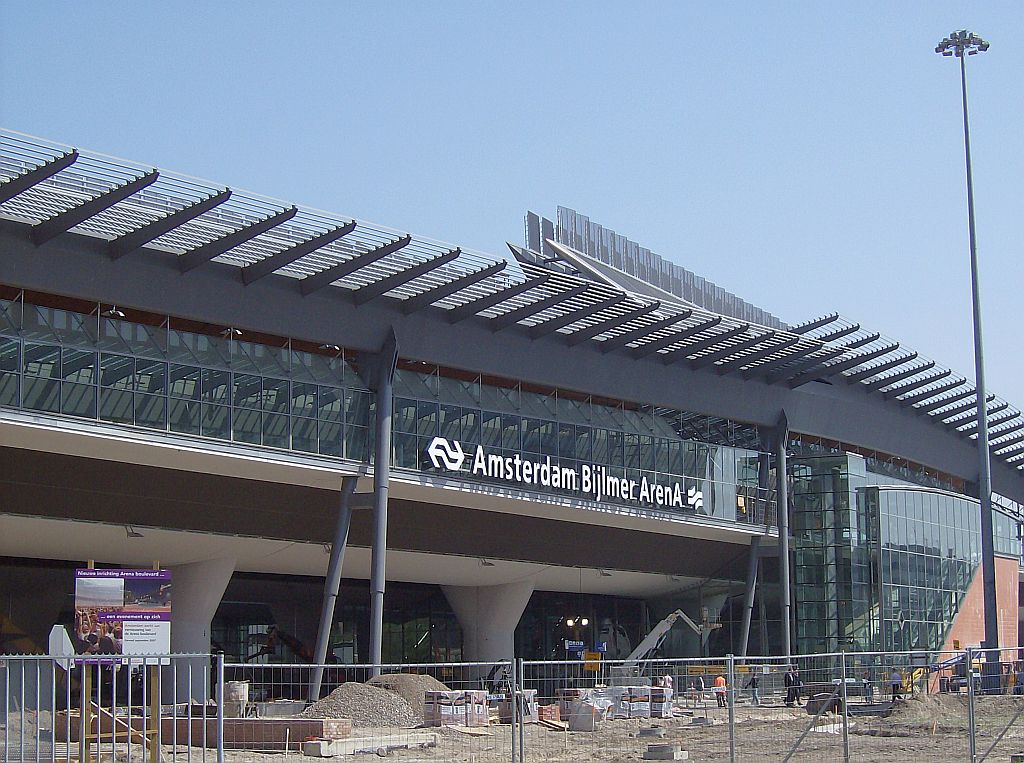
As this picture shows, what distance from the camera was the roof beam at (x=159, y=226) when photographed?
1041 inches

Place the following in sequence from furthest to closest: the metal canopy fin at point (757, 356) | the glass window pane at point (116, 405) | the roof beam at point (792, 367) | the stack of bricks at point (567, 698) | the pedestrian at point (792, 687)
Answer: the roof beam at point (792, 367), the metal canopy fin at point (757, 356), the glass window pane at point (116, 405), the pedestrian at point (792, 687), the stack of bricks at point (567, 698)

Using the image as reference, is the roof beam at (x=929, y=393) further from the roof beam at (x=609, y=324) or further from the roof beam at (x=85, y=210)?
the roof beam at (x=85, y=210)

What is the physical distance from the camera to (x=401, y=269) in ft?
107

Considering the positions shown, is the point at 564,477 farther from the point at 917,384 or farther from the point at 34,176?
the point at 34,176

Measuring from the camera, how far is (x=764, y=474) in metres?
46.1

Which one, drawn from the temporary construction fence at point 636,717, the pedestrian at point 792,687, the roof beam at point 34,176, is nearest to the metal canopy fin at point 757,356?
the temporary construction fence at point 636,717

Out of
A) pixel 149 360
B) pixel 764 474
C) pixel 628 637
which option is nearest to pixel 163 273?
pixel 149 360

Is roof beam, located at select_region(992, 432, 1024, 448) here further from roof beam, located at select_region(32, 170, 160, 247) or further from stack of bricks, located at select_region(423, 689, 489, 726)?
roof beam, located at select_region(32, 170, 160, 247)

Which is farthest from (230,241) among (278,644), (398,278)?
(278,644)

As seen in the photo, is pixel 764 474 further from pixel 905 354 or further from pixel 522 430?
pixel 522 430

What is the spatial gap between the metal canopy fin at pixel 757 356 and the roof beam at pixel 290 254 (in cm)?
1644

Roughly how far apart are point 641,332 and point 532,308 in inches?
171

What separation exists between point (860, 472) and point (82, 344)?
1171 inches

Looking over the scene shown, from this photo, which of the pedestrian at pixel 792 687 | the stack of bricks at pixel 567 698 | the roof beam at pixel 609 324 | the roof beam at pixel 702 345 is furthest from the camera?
the roof beam at pixel 702 345
